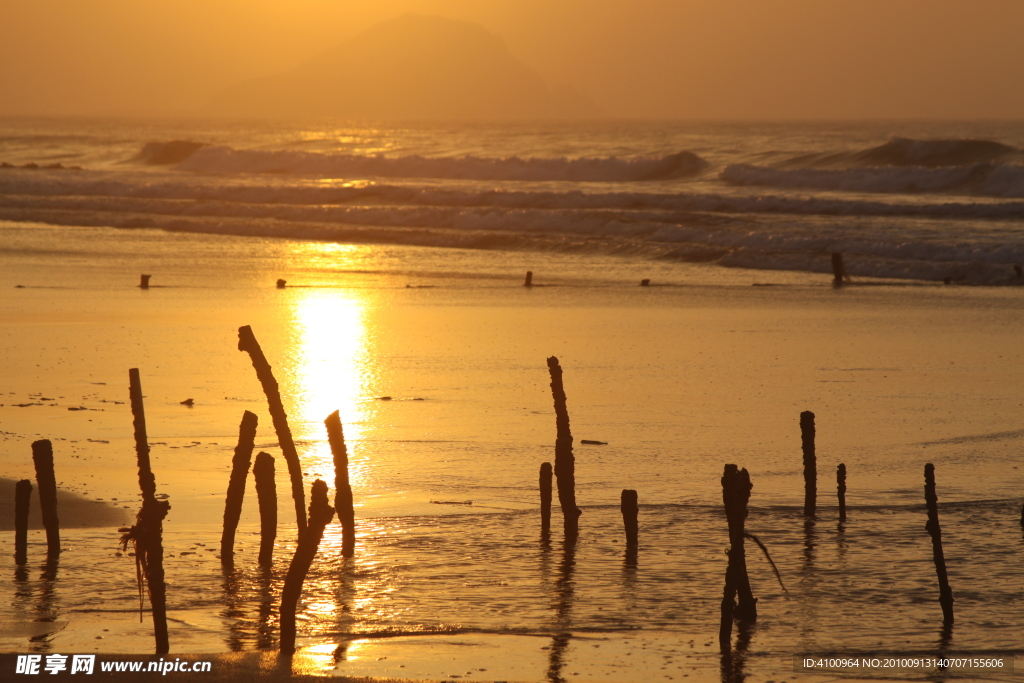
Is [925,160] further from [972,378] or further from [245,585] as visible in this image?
[245,585]

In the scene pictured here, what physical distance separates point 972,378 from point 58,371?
41.3 ft

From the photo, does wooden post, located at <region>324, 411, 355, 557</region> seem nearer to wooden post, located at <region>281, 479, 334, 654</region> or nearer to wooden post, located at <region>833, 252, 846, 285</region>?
wooden post, located at <region>281, 479, 334, 654</region>

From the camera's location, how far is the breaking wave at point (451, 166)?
6581 cm

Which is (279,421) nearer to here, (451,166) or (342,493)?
(342,493)

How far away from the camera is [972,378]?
1641cm

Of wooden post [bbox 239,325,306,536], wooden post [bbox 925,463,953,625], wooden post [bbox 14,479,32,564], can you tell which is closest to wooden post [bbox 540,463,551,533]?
wooden post [bbox 239,325,306,536]

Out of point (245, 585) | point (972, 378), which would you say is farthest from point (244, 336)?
point (972, 378)

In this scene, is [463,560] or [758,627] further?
[463,560]

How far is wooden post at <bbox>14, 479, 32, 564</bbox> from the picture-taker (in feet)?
29.1

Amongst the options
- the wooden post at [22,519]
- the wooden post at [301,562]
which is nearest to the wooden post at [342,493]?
the wooden post at [301,562]

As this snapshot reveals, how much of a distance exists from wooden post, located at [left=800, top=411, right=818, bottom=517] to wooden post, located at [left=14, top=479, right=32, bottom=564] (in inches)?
251

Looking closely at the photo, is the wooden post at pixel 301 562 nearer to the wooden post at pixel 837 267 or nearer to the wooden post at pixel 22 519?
the wooden post at pixel 22 519

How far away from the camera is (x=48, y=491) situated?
893cm

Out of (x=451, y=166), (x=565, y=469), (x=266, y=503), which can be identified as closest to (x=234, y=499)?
(x=266, y=503)
